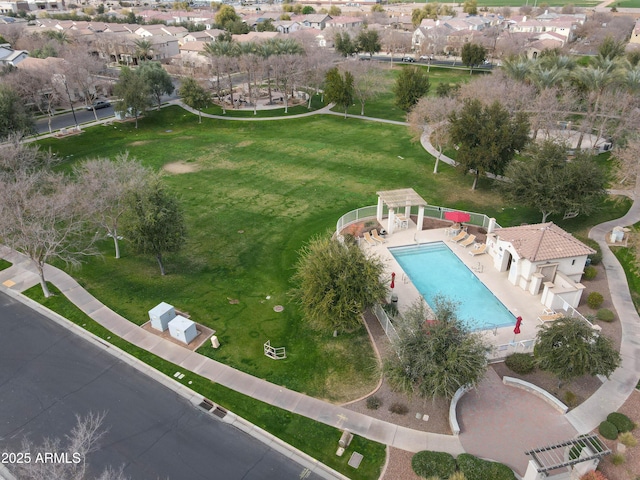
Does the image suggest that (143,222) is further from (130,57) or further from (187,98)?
(130,57)

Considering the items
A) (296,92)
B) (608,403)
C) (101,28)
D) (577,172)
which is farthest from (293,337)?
(101,28)

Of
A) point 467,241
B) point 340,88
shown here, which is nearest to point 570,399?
point 467,241

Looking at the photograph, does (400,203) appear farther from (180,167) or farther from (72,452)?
(180,167)

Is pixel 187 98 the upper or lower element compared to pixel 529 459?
upper

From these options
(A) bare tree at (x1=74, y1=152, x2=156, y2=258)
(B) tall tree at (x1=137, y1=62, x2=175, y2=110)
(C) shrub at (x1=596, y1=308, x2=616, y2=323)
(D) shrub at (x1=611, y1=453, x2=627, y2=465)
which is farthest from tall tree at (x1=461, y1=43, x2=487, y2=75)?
(D) shrub at (x1=611, y1=453, x2=627, y2=465)

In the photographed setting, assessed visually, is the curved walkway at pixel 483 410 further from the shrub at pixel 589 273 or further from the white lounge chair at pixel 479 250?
the white lounge chair at pixel 479 250

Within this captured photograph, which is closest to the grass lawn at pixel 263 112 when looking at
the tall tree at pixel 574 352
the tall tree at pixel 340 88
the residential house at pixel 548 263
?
the tall tree at pixel 340 88
